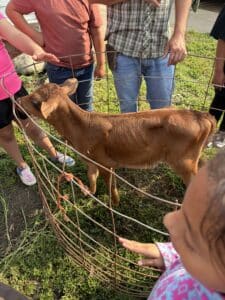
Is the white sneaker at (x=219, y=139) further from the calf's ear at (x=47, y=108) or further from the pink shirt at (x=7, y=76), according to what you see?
the pink shirt at (x=7, y=76)

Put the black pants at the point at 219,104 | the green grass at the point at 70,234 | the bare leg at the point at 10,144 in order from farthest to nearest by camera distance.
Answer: the black pants at the point at 219,104, the bare leg at the point at 10,144, the green grass at the point at 70,234

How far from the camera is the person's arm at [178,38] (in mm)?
2350

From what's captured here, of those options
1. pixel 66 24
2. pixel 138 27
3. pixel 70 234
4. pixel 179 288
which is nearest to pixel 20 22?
pixel 66 24

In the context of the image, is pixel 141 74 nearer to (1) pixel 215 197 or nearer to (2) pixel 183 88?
(2) pixel 183 88

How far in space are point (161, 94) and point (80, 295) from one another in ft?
4.63

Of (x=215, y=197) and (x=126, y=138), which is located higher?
(x=215, y=197)

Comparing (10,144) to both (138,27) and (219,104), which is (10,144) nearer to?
(138,27)

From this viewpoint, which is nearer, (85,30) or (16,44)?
(16,44)

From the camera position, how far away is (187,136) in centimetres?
232

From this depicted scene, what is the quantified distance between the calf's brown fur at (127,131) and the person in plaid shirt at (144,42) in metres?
0.35

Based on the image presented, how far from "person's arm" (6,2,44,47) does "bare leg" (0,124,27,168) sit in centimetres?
61

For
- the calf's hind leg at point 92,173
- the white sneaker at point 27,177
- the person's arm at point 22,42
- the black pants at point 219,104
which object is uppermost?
the person's arm at point 22,42

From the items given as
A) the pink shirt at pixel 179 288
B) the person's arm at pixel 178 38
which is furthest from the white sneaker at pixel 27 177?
the pink shirt at pixel 179 288

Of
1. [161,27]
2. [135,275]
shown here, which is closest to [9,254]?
[135,275]
